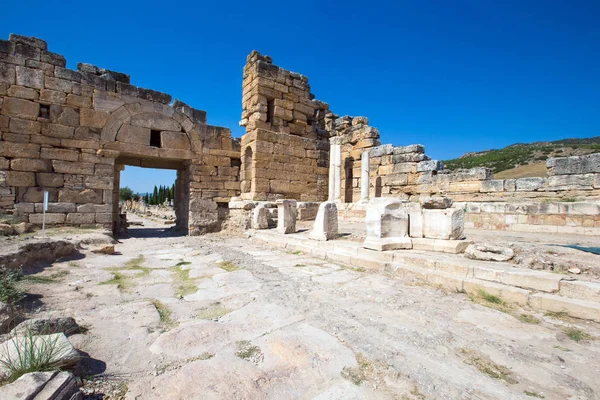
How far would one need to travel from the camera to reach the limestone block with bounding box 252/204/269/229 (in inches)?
347

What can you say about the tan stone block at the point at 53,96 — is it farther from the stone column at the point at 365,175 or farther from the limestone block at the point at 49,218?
the stone column at the point at 365,175

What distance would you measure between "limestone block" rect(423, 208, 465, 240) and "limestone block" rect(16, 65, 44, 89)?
9.95 meters

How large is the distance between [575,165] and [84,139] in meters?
13.5

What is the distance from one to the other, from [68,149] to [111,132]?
1148 millimetres

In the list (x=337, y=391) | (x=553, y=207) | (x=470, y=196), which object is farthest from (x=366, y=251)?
(x=470, y=196)

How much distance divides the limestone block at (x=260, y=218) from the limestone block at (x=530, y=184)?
7.54 metres

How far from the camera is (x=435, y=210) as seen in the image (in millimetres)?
5145

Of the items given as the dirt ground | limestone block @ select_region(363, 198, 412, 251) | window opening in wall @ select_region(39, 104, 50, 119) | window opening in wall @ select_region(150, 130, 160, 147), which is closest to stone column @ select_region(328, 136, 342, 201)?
window opening in wall @ select_region(150, 130, 160, 147)

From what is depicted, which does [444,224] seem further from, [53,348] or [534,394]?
[53,348]

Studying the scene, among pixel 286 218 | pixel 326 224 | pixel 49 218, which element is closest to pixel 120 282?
pixel 326 224

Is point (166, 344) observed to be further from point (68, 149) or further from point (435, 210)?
point (68, 149)

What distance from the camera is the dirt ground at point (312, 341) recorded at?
178 cm

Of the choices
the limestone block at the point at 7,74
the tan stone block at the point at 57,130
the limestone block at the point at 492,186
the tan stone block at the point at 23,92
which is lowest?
the limestone block at the point at 492,186

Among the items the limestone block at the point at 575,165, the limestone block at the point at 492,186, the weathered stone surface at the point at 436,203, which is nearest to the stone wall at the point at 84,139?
the weathered stone surface at the point at 436,203
